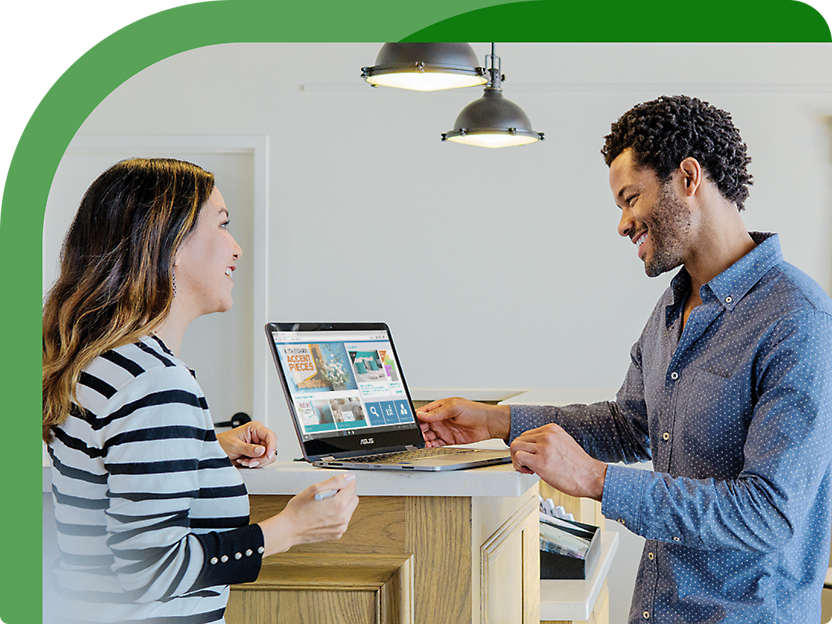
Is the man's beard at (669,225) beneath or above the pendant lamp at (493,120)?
beneath

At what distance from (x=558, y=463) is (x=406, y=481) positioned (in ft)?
0.60

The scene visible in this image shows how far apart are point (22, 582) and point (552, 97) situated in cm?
263

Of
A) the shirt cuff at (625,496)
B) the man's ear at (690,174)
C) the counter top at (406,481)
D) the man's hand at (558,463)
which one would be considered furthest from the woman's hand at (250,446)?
the man's ear at (690,174)

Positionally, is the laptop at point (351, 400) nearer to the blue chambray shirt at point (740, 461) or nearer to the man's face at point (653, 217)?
the blue chambray shirt at point (740, 461)

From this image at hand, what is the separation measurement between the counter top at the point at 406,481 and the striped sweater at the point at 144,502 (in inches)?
3.7

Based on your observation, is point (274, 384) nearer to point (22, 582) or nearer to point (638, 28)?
point (22, 582)

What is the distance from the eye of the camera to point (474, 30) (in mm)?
903

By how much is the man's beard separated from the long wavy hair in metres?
0.58

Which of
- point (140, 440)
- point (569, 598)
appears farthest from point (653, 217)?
point (569, 598)

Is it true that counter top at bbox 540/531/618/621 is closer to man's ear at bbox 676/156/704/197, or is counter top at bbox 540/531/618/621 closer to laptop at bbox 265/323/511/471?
laptop at bbox 265/323/511/471

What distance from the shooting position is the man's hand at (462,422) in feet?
4.27

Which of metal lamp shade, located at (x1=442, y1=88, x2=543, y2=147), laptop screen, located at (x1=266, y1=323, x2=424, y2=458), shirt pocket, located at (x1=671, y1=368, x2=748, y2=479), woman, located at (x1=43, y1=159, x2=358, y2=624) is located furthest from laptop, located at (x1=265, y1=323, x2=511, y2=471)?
metal lamp shade, located at (x1=442, y1=88, x2=543, y2=147)

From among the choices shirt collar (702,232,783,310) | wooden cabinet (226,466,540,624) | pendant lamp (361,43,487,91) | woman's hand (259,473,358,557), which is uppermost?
pendant lamp (361,43,487,91)

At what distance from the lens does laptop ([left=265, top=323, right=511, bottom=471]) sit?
1.03 m
